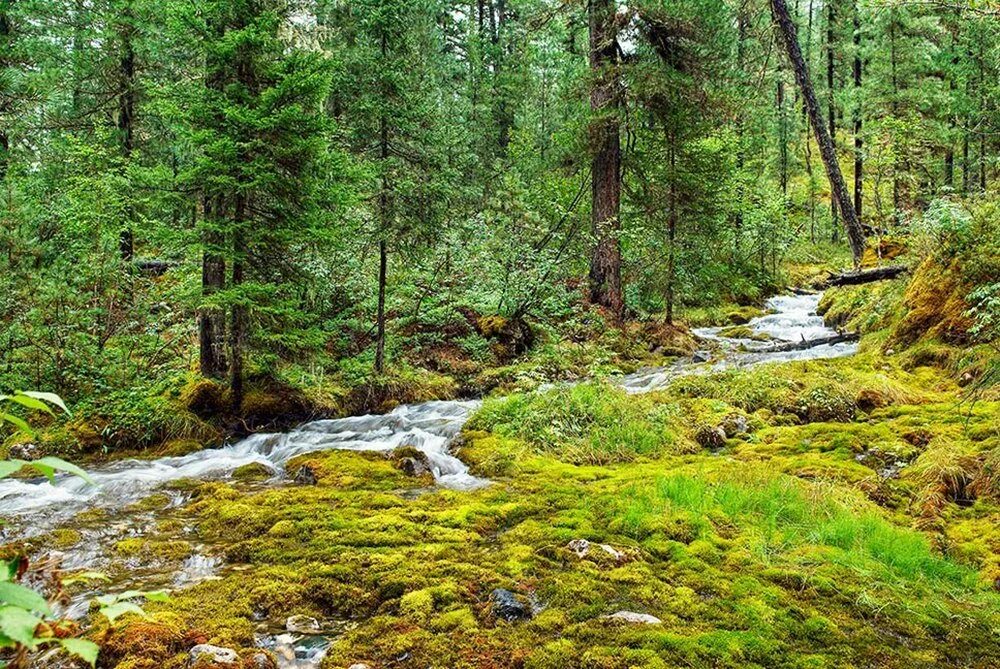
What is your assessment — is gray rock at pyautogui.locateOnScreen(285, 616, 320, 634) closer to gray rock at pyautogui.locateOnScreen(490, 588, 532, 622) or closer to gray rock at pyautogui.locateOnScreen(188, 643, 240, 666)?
gray rock at pyautogui.locateOnScreen(188, 643, 240, 666)

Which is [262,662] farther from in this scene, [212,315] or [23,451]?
[212,315]

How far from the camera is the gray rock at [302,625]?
3723 mm

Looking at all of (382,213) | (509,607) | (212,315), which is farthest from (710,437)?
(212,315)

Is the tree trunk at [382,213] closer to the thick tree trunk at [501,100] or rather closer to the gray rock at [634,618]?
the gray rock at [634,618]

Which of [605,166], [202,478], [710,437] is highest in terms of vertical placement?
[605,166]

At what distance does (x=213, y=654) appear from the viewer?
10.7 ft

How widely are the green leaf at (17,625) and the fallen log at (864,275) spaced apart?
41.8 feet

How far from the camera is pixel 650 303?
17734mm

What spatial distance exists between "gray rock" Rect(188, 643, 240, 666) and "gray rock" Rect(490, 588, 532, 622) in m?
1.46

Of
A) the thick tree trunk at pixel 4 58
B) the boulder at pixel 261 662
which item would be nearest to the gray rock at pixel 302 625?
the boulder at pixel 261 662

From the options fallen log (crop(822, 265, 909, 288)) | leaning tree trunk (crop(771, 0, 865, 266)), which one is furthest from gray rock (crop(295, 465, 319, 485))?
fallen log (crop(822, 265, 909, 288))

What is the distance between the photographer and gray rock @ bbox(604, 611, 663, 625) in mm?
3590

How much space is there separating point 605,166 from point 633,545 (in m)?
12.6

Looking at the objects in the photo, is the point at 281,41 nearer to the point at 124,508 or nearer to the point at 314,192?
the point at 314,192
